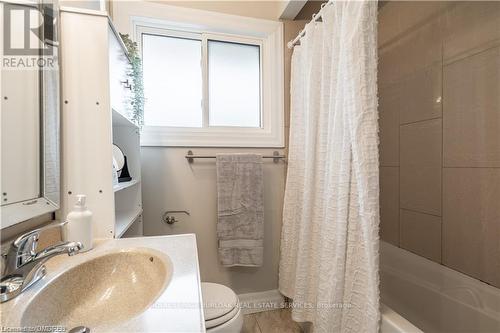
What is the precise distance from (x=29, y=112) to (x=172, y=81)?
42.3 inches

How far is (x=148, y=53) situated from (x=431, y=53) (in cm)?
178

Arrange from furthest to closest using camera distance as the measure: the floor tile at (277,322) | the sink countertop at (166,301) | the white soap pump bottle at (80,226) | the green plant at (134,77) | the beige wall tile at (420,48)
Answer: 1. the floor tile at (277,322)
2. the beige wall tile at (420,48)
3. the green plant at (134,77)
4. the white soap pump bottle at (80,226)
5. the sink countertop at (166,301)

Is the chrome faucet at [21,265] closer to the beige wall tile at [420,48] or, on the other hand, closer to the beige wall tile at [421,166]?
the beige wall tile at [421,166]

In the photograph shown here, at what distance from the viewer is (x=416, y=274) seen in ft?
4.69

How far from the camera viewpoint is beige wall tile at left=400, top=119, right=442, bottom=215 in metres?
1.39

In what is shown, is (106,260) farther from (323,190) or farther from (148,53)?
(148,53)

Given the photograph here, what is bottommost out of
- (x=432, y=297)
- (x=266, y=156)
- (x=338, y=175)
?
(x=432, y=297)

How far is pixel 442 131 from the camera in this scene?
4.44 feet

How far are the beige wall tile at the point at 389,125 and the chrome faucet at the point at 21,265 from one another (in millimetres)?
1816

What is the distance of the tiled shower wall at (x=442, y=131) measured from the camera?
1170mm

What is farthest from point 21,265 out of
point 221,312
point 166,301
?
point 221,312

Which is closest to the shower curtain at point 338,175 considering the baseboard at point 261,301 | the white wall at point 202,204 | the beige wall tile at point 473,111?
the white wall at point 202,204

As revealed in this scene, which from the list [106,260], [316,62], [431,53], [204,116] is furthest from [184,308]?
[431,53]

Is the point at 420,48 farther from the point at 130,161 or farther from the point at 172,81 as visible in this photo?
the point at 130,161
